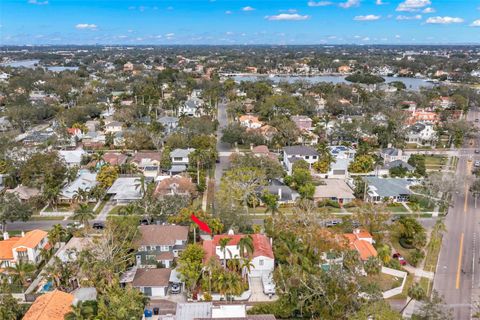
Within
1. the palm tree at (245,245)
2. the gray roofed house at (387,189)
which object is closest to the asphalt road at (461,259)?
the gray roofed house at (387,189)

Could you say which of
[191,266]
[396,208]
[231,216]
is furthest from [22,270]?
[396,208]

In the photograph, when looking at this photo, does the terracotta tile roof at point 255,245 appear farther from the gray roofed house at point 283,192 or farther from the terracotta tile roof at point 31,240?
the terracotta tile roof at point 31,240

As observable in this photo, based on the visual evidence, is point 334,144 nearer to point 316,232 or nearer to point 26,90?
point 316,232

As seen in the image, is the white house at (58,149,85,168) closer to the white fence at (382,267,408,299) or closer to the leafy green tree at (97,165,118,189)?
the leafy green tree at (97,165,118,189)

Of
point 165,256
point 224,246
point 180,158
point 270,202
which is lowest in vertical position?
point 165,256

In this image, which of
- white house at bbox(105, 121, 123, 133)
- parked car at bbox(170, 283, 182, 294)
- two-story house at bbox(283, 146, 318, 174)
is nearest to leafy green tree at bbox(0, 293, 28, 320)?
parked car at bbox(170, 283, 182, 294)

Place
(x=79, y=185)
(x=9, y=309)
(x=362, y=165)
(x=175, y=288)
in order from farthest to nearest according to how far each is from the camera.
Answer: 1. (x=362, y=165)
2. (x=79, y=185)
3. (x=175, y=288)
4. (x=9, y=309)

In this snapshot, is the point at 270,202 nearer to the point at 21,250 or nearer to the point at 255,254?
the point at 255,254
